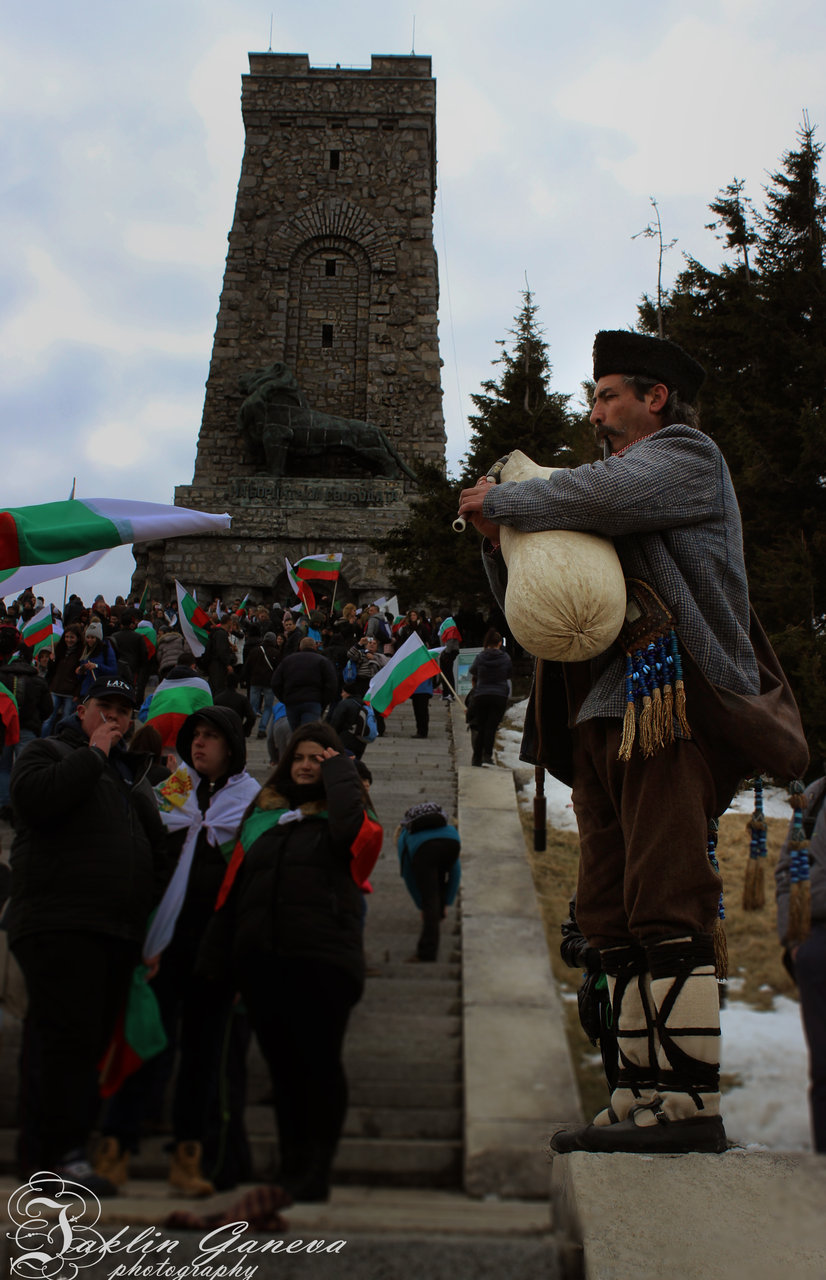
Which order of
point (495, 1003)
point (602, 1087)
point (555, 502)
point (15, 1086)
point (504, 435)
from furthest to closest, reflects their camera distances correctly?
point (504, 435)
point (495, 1003)
point (602, 1087)
point (555, 502)
point (15, 1086)

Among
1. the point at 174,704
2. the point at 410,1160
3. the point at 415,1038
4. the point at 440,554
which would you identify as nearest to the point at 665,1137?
the point at 410,1160

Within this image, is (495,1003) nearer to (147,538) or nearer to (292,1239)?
(147,538)

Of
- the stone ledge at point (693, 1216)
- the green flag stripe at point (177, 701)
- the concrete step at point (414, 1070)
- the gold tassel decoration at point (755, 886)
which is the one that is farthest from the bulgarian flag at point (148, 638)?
the stone ledge at point (693, 1216)

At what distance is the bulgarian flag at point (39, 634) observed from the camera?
39.8 ft

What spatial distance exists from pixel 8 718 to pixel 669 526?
679 cm

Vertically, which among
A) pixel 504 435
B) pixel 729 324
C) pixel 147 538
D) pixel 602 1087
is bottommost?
pixel 602 1087

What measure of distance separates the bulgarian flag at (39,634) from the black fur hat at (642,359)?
11.1 meters

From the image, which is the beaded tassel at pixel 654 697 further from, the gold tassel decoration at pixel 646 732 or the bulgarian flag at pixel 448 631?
the bulgarian flag at pixel 448 631

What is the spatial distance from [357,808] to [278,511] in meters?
23.6

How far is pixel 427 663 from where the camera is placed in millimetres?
9875

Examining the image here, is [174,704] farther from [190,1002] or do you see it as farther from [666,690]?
[666,690]

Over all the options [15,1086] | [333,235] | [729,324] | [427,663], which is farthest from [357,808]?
[333,235]

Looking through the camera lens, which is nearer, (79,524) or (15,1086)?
(15,1086)

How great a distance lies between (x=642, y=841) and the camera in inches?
70.5
